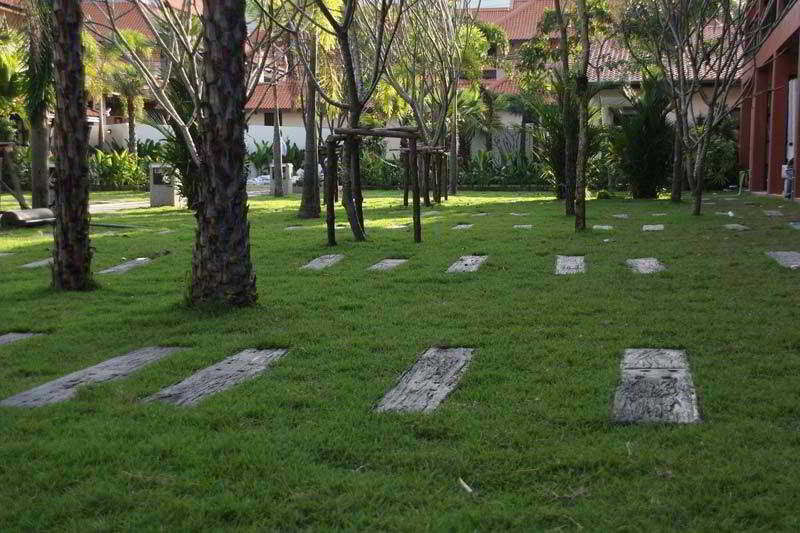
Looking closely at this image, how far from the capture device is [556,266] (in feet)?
28.7

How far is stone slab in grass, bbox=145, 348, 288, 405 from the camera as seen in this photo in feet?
14.9

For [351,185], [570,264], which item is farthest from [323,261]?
[570,264]

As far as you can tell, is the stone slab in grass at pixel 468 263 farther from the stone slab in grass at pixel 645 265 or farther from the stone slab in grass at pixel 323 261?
the stone slab in grass at pixel 645 265

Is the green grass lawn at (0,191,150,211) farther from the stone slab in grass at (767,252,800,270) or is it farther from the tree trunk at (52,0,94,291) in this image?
the stone slab in grass at (767,252,800,270)

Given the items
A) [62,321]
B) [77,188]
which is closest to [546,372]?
[62,321]

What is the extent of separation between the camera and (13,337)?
6328 millimetres

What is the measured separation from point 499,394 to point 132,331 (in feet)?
10.3

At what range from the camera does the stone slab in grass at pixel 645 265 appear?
27.0 ft

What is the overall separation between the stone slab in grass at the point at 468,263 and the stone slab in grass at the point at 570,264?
802mm

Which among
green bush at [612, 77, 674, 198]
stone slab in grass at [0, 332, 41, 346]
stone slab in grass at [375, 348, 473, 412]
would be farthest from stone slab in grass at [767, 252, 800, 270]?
green bush at [612, 77, 674, 198]

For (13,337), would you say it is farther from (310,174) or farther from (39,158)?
(39,158)

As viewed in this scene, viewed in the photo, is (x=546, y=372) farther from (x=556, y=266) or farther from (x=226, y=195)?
(x=556, y=266)

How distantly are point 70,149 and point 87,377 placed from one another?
3.70 metres

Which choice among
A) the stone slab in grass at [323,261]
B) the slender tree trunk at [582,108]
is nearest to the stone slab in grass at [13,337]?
the stone slab in grass at [323,261]
